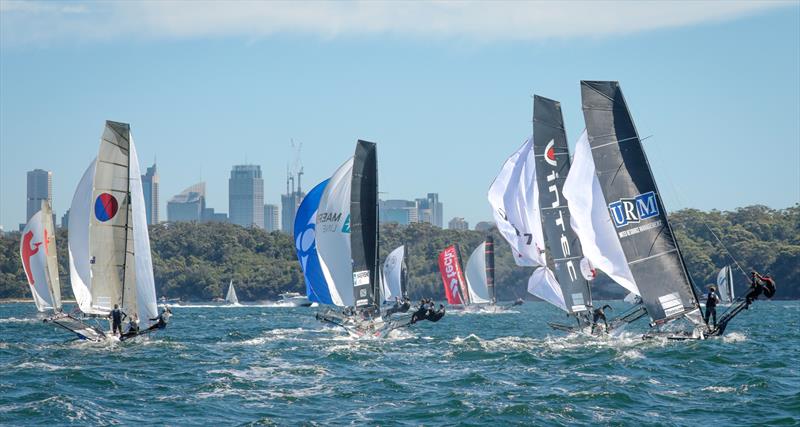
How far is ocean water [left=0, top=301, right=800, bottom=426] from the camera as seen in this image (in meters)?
22.1

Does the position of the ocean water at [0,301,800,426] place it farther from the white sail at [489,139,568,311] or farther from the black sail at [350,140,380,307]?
the black sail at [350,140,380,307]

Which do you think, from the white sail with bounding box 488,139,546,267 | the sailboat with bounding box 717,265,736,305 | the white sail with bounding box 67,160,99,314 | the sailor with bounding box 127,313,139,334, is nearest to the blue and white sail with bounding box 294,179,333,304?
the sailor with bounding box 127,313,139,334

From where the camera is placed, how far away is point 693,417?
21.4 m

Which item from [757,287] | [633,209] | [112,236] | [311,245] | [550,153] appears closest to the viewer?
[757,287]

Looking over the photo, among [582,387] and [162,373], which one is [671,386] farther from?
[162,373]

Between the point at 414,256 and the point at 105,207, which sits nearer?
the point at 105,207

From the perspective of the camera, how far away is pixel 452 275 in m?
85.8

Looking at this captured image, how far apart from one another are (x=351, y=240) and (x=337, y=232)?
59 cm

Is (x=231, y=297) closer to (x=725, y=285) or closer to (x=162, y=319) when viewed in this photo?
(x=725, y=285)

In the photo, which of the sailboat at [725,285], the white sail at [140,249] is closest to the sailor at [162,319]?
the white sail at [140,249]

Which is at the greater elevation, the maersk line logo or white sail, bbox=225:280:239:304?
the maersk line logo

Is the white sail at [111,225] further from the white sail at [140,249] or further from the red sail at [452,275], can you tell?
the red sail at [452,275]

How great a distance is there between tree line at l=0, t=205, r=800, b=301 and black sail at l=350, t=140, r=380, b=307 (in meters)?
69.7

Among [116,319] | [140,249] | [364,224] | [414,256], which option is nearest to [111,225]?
[140,249]
